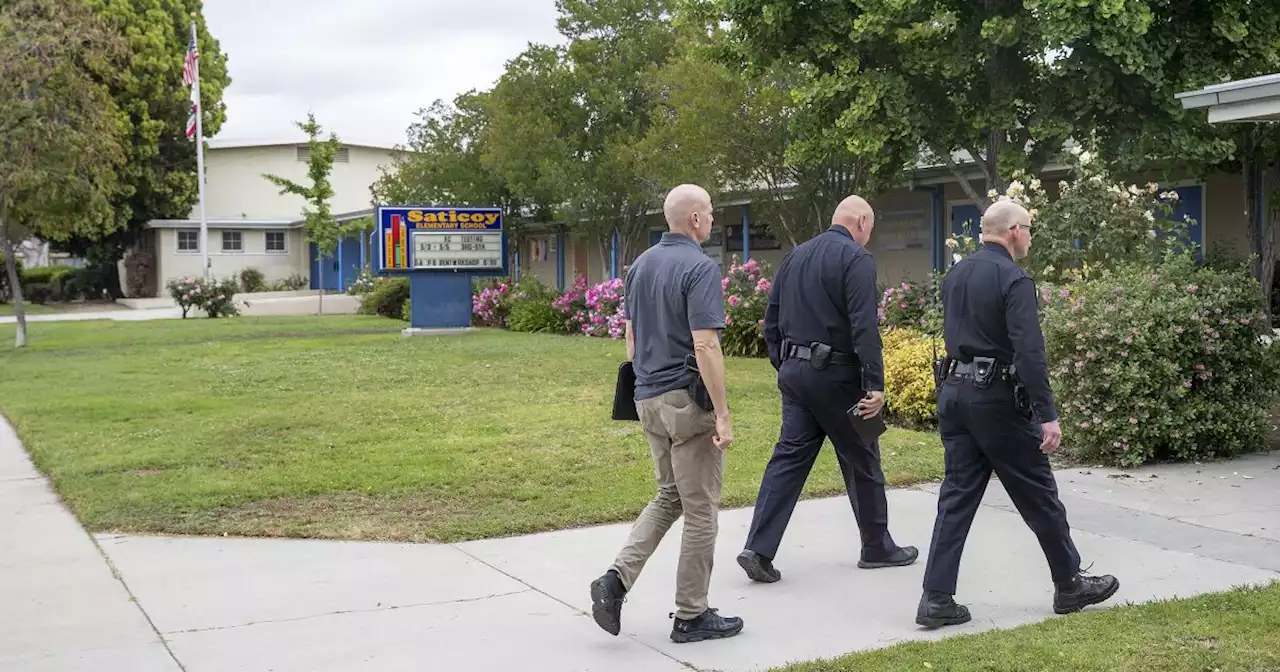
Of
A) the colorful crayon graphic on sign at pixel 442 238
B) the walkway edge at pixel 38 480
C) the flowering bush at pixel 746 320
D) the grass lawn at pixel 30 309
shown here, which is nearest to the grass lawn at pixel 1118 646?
the walkway edge at pixel 38 480

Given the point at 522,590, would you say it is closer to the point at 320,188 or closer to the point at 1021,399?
the point at 1021,399

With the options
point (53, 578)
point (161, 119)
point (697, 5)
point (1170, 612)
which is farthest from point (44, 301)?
point (1170, 612)

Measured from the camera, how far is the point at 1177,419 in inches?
360

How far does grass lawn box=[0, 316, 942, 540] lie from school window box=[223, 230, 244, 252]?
105 feet

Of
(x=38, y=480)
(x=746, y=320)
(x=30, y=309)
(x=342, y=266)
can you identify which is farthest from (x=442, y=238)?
(x=30, y=309)

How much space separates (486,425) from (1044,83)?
311 inches

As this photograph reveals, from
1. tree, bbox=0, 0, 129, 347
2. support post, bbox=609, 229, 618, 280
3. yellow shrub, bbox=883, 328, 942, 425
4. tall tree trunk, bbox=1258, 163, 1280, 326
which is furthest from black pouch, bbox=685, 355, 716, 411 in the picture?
support post, bbox=609, 229, 618, 280

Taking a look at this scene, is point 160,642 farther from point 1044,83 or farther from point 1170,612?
point 1044,83

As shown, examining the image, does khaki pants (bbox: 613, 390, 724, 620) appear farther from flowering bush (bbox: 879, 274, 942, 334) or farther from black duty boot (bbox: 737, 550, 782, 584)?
flowering bush (bbox: 879, 274, 942, 334)

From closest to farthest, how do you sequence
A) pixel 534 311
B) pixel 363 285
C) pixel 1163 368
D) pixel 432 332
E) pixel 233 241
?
pixel 1163 368, pixel 432 332, pixel 534 311, pixel 363 285, pixel 233 241

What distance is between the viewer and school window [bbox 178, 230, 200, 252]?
4922 cm

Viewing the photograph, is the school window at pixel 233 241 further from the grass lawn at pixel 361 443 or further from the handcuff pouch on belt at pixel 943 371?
the handcuff pouch on belt at pixel 943 371

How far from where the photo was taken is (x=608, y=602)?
5223 mm

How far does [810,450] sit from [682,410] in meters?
1.28
